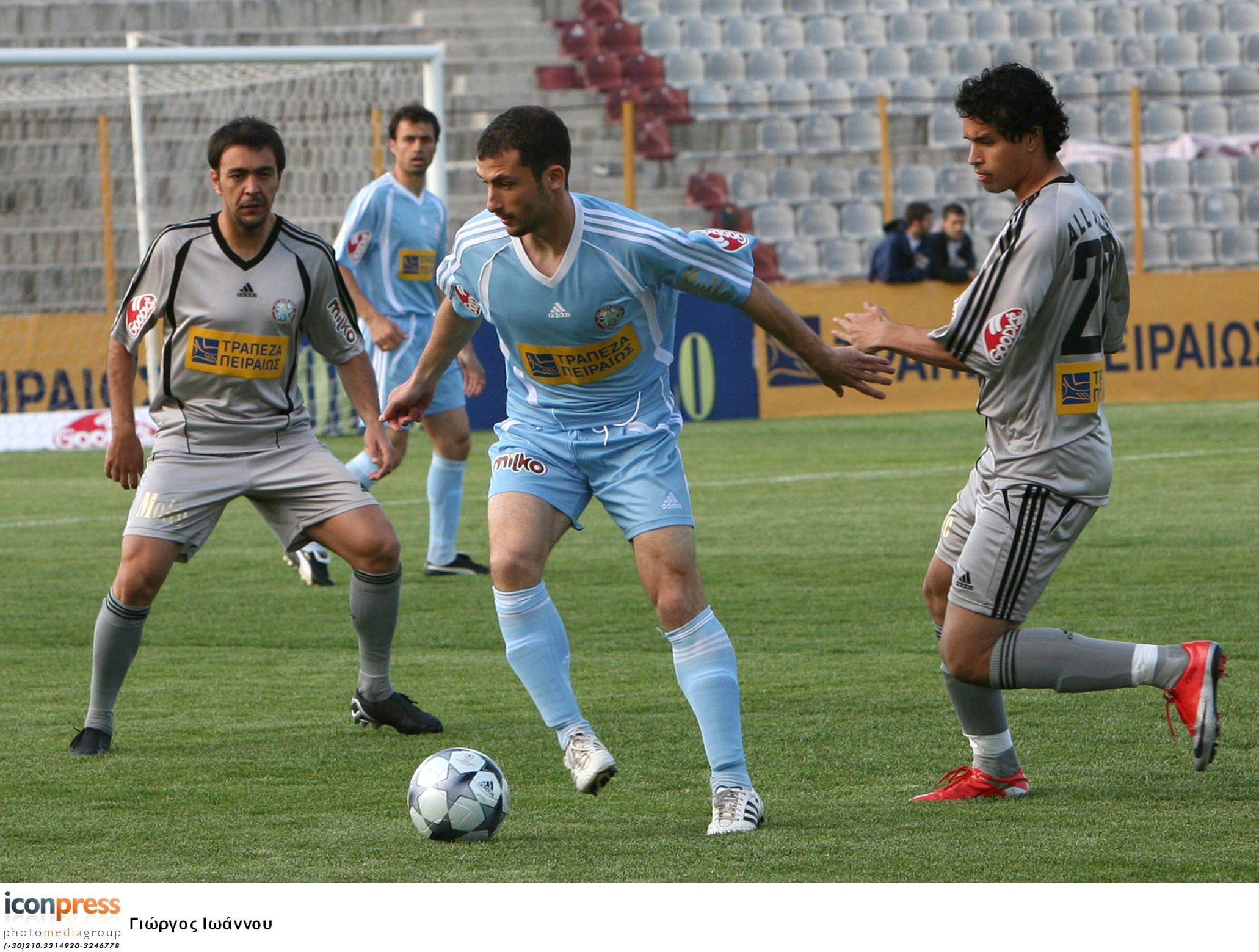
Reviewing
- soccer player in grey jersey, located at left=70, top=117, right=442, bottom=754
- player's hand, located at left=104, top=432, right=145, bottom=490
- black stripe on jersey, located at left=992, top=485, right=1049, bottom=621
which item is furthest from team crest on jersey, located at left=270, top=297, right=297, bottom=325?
black stripe on jersey, located at left=992, top=485, right=1049, bottom=621

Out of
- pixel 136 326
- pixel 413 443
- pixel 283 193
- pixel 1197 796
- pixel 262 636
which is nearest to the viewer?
pixel 1197 796

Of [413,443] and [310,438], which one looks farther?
[413,443]

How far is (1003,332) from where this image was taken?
14.3 ft

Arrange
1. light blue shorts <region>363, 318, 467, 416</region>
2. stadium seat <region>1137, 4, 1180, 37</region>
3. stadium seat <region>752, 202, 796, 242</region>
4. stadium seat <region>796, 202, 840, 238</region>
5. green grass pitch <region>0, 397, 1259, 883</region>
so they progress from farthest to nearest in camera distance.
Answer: stadium seat <region>1137, 4, 1180, 37</region> < stadium seat <region>796, 202, 840, 238</region> < stadium seat <region>752, 202, 796, 242</region> < light blue shorts <region>363, 318, 467, 416</region> < green grass pitch <region>0, 397, 1259, 883</region>

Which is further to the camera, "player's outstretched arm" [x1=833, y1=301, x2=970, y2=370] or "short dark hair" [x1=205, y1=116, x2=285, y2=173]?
"short dark hair" [x1=205, y1=116, x2=285, y2=173]

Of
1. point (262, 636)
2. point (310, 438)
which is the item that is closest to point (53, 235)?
point (262, 636)

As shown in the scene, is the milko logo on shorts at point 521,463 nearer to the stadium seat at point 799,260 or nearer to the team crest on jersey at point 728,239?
the team crest on jersey at point 728,239

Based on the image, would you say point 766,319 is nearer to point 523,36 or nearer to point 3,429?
point 3,429

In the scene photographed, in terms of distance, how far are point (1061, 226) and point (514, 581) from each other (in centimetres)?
158

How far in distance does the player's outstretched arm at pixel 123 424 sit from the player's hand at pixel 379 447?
0.69 metres

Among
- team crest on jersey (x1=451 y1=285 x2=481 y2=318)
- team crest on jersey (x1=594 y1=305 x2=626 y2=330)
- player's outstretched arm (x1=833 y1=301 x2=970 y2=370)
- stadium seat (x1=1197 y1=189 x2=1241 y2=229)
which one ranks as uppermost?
stadium seat (x1=1197 y1=189 x2=1241 y2=229)

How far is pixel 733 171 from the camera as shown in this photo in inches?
899

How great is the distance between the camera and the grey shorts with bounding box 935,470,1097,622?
4.45 metres

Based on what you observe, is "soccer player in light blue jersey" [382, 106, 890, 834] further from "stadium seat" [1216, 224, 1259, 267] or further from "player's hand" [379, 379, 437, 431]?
"stadium seat" [1216, 224, 1259, 267]
